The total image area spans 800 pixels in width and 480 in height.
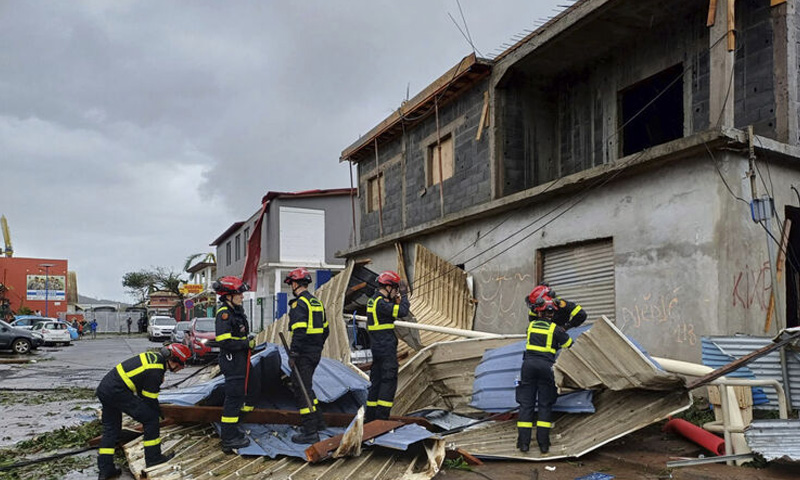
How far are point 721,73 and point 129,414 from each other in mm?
8491

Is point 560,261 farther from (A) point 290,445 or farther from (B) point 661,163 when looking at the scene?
(A) point 290,445

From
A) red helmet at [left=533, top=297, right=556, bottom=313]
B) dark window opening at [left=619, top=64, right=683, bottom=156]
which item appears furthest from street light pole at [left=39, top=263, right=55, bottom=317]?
red helmet at [left=533, top=297, right=556, bottom=313]

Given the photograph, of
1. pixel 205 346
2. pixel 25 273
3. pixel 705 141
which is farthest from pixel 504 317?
pixel 25 273

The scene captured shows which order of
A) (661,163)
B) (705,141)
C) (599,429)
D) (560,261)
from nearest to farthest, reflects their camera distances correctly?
(599,429), (705,141), (661,163), (560,261)

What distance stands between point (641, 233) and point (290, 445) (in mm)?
5875

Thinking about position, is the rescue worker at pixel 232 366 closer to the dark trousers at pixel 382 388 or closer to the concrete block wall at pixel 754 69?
the dark trousers at pixel 382 388

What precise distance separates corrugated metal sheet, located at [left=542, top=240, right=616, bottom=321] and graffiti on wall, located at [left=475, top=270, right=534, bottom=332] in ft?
1.88

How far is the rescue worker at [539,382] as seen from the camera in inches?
232

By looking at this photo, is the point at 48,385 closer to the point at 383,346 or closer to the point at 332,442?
the point at 383,346

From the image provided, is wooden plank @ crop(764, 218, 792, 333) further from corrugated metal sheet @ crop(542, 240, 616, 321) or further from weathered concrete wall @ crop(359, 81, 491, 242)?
weathered concrete wall @ crop(359, 81, 491, 242)

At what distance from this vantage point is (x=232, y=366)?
237 inches

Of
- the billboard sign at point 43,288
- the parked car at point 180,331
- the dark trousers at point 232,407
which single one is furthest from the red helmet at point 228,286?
the billboard sign at point 43,288

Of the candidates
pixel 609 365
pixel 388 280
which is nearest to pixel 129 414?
pixel 388 280

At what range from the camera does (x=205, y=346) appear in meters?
17.0
